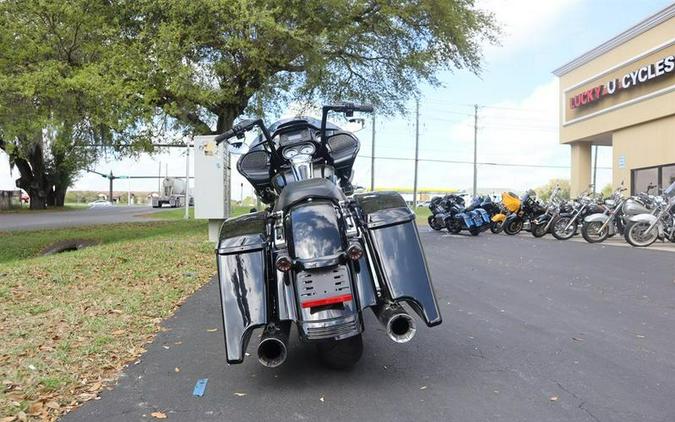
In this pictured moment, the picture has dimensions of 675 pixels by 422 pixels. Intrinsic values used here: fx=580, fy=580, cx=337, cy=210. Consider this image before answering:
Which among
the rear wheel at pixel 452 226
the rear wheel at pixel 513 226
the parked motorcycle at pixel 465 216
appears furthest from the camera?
the rear wheel at pixel 452 226

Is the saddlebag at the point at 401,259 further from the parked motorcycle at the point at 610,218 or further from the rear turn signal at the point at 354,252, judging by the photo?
the parked motorcycle at the point at 610,218

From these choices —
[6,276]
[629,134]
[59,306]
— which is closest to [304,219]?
[59,306]

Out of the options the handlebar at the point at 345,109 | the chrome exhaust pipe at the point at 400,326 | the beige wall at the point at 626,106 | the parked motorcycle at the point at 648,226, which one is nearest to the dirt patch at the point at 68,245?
the handlebar at the point at 345,109

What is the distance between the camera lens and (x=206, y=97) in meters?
14.4

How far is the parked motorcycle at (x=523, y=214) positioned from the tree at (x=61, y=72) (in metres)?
10.2

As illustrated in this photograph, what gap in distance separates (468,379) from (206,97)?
11943mm

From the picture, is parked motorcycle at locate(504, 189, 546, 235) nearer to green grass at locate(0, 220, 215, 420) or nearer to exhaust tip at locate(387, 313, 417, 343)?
green grass at locate(0, 220, 215, 420)

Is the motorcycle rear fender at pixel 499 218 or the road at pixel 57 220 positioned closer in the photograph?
the motorcycle rear fender at pixel 499 218

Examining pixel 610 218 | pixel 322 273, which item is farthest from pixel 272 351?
pixel 610 218

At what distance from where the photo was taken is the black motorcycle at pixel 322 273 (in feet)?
11.2

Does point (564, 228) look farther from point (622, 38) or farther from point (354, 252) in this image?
point (354, 252)

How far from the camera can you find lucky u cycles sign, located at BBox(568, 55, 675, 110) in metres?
17.6

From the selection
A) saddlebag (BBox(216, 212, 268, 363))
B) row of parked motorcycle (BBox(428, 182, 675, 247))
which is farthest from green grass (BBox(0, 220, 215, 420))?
row of parked motorcycle (BBox(428, 182, 675, 247))

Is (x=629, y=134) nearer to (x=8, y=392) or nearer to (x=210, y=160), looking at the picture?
(x=210, y=160)
